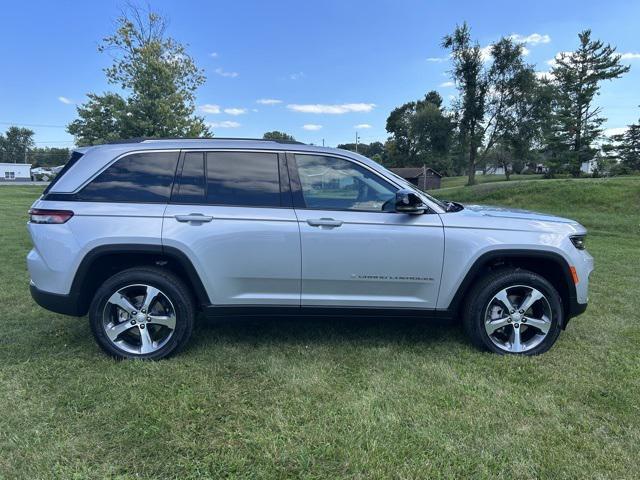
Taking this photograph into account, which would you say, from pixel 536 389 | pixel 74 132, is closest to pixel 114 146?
pixel 536 389

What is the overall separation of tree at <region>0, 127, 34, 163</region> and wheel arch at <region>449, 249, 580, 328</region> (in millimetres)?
120843

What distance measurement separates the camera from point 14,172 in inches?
2862

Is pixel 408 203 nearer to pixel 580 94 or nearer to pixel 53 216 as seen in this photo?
pixel 53 216

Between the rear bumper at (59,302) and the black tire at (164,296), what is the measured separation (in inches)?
5.3

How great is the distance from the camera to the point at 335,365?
3.57 metres

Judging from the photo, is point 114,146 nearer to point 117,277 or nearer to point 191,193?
point 191,193

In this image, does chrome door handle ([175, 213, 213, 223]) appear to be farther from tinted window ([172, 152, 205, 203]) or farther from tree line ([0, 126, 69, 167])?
tree line ([0, 126, 69, 167])

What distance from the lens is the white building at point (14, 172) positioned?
70.6 m

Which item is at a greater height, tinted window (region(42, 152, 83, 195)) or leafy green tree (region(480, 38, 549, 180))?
leafy green tree (region(480, 38, 549, 180))

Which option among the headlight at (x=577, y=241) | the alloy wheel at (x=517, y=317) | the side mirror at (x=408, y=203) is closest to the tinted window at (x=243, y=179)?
the side mirror at (x=408, y=203)

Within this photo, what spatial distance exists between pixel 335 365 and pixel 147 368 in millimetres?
1470

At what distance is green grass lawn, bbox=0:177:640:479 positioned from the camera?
2.43m

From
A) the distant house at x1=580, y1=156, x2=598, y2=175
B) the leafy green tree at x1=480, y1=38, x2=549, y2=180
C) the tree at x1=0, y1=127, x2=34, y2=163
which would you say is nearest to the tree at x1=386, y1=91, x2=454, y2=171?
the leafy green tree at x1=480, y1=38, x2=549, y2=180

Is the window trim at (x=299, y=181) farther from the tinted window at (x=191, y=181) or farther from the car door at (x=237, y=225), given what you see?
the tinted window at (x=191, y=181)
